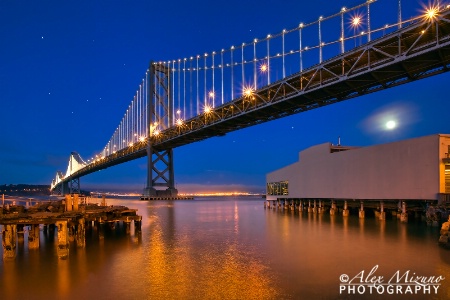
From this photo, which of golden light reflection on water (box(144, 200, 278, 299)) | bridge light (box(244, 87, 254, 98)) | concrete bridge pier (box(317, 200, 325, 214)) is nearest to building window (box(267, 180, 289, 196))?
concrete bridge pier (box(317, 200, 325, 214))

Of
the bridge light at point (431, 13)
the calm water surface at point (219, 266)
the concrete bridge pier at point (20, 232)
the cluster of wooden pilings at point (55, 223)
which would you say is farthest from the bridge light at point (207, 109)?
the concrete bridge pier at point (20, 232)

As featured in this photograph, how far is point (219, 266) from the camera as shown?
15.0m

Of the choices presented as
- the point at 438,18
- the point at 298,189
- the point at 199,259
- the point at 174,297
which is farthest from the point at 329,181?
the point at 174,297

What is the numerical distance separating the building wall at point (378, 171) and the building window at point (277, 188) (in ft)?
19.9

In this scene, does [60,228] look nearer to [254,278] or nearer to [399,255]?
[254,278]

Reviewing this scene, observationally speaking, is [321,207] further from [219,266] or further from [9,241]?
[9,241]

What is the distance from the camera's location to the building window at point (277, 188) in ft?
178

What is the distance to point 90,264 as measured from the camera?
15.4 m

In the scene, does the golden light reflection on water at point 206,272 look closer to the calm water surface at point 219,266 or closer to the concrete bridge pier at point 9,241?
the calm water surface at point 219,266

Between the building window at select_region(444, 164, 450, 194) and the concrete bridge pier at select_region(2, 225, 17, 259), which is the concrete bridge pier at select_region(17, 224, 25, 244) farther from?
the building window at select_region(444, 164, 450, 194)

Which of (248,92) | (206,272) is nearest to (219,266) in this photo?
(206,272)

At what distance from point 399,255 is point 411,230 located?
10.6 meters

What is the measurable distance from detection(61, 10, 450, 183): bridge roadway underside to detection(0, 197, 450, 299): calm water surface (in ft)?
50.7

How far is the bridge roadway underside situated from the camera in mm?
31312
